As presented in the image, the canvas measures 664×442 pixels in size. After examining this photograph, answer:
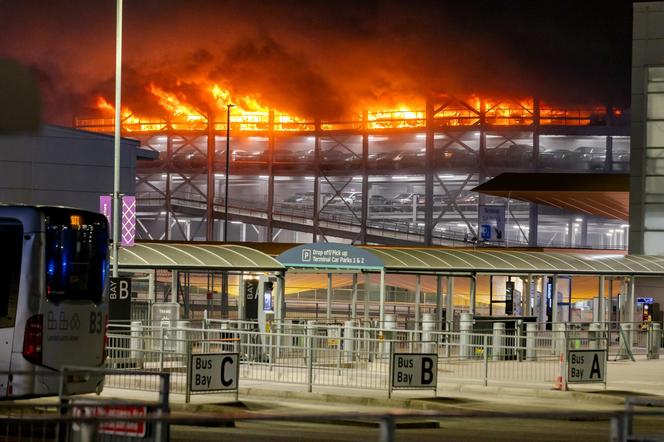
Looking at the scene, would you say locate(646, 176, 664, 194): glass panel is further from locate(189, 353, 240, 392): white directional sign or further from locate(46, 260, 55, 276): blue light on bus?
locate(46, 260, 55, 276): blue light on bus

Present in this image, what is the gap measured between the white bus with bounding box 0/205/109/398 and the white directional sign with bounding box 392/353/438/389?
16.8ft

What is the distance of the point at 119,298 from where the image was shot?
2714 centimetres

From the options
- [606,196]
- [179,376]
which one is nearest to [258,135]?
[606,196]

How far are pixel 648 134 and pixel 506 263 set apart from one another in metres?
15.3

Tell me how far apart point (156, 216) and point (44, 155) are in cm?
4700

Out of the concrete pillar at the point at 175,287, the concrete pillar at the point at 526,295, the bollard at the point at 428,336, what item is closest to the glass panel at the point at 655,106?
the concrete pillar at the point at 526,295

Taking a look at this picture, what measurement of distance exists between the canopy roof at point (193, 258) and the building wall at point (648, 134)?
23.0 metres

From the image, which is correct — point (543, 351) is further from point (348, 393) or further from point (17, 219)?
point (17, 219)

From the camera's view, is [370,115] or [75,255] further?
[370,115]

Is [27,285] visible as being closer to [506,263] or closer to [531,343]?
[531,343]

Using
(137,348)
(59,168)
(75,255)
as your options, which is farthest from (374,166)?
(75,255)

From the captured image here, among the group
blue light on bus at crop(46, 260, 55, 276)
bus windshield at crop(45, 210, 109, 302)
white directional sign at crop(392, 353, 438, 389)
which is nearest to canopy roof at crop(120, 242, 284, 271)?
white directional sign at crop(392, 353, 438, 389)

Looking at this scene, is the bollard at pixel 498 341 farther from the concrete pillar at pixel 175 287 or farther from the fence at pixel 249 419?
the fence at pixel 249 419

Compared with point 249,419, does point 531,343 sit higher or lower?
lower
